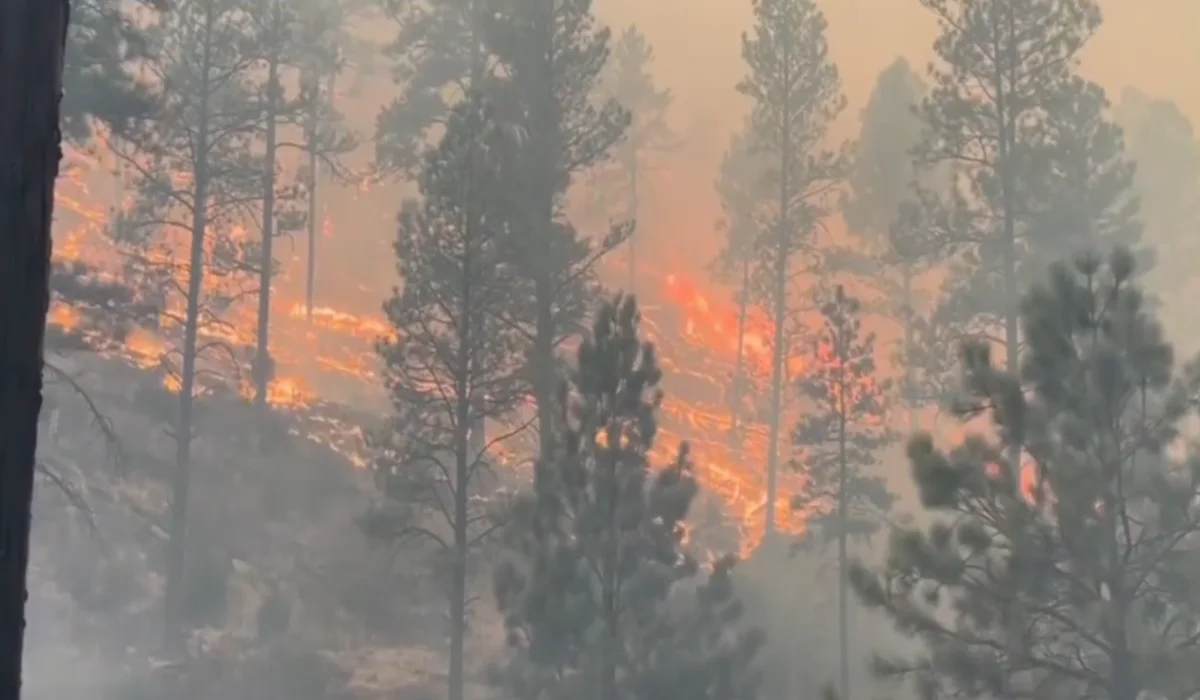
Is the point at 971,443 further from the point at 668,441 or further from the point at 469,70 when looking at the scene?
the point at 668,441

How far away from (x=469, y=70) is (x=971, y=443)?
786 inches

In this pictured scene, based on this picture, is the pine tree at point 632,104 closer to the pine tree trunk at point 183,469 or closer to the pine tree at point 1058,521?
the pine tree trunk at point 183,469

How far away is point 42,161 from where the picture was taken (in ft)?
4.43

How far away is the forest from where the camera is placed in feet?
25.2

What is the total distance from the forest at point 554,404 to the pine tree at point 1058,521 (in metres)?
0.04

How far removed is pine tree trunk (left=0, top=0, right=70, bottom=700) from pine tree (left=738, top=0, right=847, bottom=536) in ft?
85.1

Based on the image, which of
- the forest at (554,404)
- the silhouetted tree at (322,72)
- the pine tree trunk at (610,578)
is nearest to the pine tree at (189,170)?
the forest at (554,404)

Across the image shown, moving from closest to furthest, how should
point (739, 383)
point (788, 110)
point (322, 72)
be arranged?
point (788, 110) → point (322, 72) → point (739, 383)

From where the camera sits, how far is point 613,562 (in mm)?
11016

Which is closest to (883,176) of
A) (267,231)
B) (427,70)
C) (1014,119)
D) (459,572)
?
(1014,119)

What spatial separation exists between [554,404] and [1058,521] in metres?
8.26

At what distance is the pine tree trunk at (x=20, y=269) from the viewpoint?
1294 millimetres

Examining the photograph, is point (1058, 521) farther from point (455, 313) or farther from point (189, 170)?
point (189, 170)

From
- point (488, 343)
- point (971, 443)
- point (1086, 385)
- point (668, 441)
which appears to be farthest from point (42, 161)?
point (668, 441)
